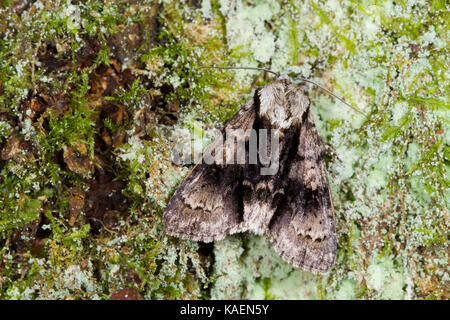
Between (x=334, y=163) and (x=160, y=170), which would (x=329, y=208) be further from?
(x=160, y=170)

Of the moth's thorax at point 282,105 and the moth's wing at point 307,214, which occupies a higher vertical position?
the moth's thorax at point 282,105

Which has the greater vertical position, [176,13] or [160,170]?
[176,13]

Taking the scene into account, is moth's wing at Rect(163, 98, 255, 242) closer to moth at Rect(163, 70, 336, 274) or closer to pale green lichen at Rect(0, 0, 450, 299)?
moth at Rect(163, 70, 336, 274)

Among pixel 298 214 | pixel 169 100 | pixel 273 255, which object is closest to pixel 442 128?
pixel 298 214

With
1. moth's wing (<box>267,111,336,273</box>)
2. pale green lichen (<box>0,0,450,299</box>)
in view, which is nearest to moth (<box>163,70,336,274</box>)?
moth's wing (<box>267,111,336,273</box>)

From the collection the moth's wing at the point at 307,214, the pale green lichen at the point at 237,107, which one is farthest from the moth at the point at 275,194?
the pale green lichen at the point at 237,107

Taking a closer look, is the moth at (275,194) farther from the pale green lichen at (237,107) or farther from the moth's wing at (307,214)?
the pale green lichen at (237,107)

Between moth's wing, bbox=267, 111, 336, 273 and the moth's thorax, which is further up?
the moth's thorax
